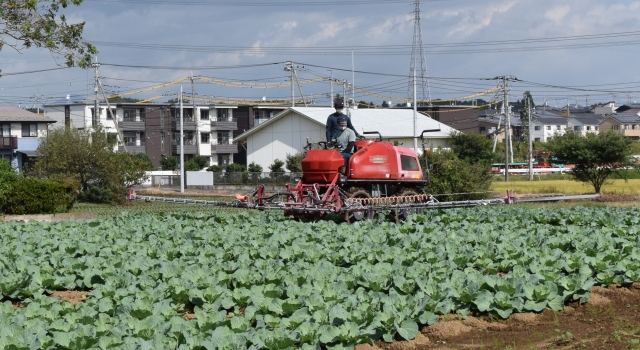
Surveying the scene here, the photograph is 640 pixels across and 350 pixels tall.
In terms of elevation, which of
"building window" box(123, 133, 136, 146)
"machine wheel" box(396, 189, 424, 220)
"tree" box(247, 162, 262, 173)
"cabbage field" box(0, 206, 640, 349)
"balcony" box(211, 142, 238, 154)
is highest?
"building window" box(123, 133, 136, 146)

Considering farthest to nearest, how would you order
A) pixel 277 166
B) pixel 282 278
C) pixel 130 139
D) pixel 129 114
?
pixel 129 114
pixel 130 139
pixel 277 166
pixel 282 278

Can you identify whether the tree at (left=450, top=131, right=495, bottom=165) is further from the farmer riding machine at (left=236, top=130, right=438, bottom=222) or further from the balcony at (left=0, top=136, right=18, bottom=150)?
the farmer riding machine at (left=236, top=130, right=438, bottom=222)

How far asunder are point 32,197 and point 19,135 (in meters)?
41.0

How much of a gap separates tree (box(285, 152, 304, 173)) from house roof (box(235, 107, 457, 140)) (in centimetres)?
286

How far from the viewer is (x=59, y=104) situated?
283ft

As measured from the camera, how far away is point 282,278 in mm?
10117

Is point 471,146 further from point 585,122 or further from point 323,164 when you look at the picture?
point 585,122

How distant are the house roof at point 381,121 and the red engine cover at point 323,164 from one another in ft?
130

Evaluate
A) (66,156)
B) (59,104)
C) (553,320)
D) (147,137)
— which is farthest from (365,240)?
(59,104)

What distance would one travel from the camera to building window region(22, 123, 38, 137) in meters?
66.4

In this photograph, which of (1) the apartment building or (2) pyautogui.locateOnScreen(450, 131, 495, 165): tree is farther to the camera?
(1) the apartment building

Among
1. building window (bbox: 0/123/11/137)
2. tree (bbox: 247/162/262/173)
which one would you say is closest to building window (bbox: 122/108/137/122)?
building window (bbox: 0/123/11/137)

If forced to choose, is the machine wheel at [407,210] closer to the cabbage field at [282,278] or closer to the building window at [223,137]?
the cabbage field at [282,278]

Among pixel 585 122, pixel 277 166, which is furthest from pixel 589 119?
pixel 277 166
